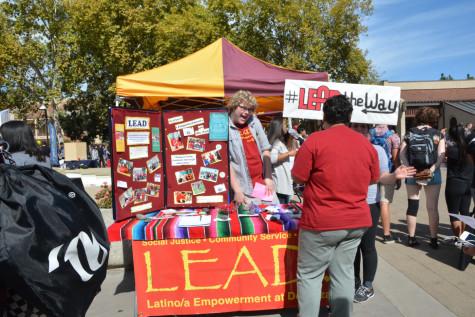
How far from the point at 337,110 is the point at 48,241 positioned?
78.6 inches

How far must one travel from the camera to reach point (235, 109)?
3.79m

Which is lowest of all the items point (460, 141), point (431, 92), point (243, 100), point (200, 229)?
point (200, 229)

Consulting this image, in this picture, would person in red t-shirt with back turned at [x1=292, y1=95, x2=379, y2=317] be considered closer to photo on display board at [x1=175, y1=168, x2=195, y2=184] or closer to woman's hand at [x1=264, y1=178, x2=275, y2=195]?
woman's hand at [x1=264, y1=178, x2=275, y2=195]

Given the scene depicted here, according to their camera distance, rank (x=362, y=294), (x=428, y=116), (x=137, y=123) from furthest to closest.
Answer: (x=428, y=116), (x=137, y=123), (x=362, y=294)

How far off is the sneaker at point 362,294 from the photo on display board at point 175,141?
2.19 metres

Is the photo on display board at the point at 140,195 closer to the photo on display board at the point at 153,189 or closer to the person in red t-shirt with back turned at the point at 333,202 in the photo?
the photo on display board at the point at 153,189

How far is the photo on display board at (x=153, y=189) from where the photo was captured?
388cm

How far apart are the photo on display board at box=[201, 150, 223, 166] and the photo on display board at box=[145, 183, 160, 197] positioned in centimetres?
53

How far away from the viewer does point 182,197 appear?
409 cm

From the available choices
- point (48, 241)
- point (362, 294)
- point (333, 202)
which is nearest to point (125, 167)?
point (333, 202)

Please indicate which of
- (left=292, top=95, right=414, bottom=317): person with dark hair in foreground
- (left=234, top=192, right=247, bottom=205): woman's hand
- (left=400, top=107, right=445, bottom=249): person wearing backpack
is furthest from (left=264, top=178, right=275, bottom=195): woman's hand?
(left=400, top=107, right=445, bottom=249): person wearing backpack

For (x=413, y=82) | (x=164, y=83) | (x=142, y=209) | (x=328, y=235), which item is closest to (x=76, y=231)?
(x=328, y=235)

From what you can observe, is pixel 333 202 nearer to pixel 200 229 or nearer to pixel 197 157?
pixel 200 229

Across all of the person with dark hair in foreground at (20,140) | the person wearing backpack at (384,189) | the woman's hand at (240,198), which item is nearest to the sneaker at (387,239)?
the person wearing backpack at (384,189)
